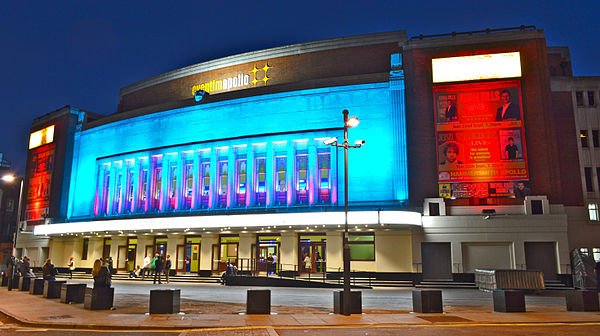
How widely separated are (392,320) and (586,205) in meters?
27.6

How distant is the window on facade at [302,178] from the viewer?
39.0m

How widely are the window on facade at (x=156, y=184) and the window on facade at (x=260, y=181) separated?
34.8 feet

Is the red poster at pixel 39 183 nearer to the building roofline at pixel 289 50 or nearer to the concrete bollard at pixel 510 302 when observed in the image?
the building roofline at pixel 289 50

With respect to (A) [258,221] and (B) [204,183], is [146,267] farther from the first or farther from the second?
(A) [258,221]

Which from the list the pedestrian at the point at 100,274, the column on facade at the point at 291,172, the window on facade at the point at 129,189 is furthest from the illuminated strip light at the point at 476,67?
the window on facade at the point at 129,189

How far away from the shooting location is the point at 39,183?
57094 millimetres

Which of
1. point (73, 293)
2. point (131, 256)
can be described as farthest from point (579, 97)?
point (131, 256)

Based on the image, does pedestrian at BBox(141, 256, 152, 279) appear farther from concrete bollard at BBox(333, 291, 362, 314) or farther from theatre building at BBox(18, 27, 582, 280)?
concrete bollard at BBox(333, 291, 362, 314)

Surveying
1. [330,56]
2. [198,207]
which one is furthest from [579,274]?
[198,207]

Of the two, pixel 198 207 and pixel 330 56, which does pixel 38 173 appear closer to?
pixel 198 207

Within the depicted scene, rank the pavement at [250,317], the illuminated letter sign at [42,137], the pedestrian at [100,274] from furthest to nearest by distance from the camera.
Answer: the illuminated letter sign at [42,137]
the pedestrian at [100,274]
the pavement at [250,317]

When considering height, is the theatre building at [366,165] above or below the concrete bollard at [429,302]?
above

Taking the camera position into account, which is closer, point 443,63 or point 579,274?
point 579,274

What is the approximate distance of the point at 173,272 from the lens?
40625 millimetres
